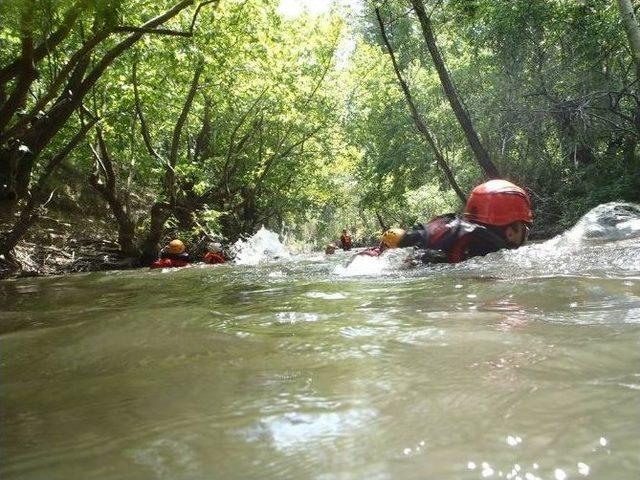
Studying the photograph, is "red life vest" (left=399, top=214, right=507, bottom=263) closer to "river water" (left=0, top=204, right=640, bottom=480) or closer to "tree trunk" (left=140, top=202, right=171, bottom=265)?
"river water" (left=0, top=204, right=640, bottom=480)

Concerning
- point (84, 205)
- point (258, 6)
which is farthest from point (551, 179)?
point (84, 205)

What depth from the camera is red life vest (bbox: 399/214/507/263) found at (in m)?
6.32

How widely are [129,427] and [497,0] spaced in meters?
15.4

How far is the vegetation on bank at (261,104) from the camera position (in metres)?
8.10

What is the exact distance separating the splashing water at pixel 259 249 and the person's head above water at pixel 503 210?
33.1ft

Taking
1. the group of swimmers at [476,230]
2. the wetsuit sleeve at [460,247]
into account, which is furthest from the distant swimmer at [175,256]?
the wetsuit sleeve at [460,247]

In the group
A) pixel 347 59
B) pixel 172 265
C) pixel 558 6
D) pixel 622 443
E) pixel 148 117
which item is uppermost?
pixel 347 59

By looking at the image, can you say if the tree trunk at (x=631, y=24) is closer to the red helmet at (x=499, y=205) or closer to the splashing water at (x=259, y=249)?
the red helmet at (x=499, y=205)

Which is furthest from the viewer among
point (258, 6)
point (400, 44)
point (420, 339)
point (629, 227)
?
point (400, 44)

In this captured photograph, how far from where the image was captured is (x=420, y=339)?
7.66 ft

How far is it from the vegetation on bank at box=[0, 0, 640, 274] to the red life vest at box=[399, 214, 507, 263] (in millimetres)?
3937

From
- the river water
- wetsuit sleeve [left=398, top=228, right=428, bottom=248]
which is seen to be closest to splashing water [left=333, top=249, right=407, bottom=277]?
wetsuit sleeve [left=398, top=228, right=428, bottom=248]

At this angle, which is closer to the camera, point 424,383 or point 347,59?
point 424,383

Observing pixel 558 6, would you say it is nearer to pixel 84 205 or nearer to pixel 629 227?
pixel 629 227
